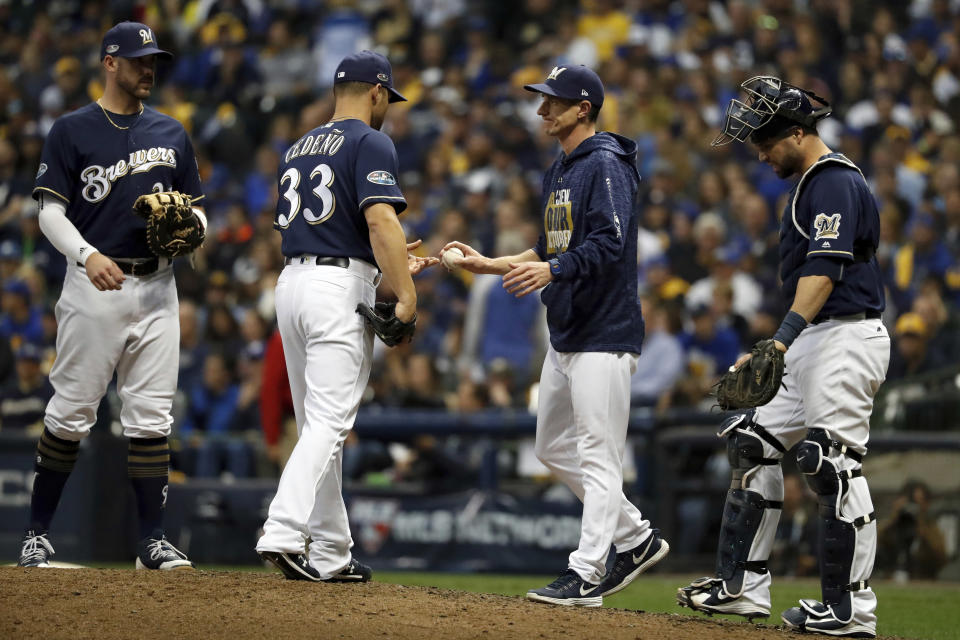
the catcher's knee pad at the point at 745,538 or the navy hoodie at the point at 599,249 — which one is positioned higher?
the navy hoodie at the point at 599,249

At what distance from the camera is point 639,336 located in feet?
18.8

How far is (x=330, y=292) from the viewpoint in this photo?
5539 mm

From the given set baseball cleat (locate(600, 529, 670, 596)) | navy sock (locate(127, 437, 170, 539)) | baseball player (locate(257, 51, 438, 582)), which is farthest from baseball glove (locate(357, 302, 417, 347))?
baseball cleat (locate(600, 529, 670, 596))

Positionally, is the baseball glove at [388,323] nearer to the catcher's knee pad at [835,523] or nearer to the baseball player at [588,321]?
the baseball player at [588,321]

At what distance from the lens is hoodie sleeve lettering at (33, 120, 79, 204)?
5.92m

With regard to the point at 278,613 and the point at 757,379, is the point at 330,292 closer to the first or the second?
the point at 278,613

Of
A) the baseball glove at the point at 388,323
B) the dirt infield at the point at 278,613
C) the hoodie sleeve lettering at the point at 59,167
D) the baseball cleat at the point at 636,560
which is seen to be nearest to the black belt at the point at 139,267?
the hoodie sleeve lettering at the point at 59,167

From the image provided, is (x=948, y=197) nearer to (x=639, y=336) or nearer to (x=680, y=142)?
(x=680, y=142)

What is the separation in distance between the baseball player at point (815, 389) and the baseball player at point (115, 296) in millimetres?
2584

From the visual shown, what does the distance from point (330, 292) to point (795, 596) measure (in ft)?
13.0

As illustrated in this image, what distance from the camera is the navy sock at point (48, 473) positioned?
609 cm

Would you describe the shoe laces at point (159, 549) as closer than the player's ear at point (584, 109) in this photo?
No

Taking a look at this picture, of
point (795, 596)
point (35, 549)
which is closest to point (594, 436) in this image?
point (35, 549)

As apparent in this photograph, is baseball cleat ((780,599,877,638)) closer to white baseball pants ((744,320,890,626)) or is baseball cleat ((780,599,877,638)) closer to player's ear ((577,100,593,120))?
white baseball pants ((744,320,890,626))
